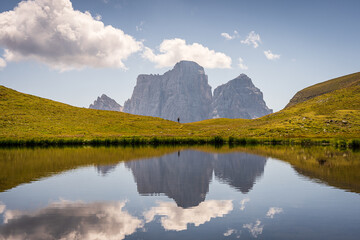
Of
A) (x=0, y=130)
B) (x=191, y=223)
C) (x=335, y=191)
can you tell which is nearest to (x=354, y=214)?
(x=335, y=191)

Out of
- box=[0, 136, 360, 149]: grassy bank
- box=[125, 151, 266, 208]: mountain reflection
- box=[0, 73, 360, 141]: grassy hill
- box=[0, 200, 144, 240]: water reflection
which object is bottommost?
box=[0, 200, 144, 240]: water reflection

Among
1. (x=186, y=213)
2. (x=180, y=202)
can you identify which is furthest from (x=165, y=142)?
(x=186, y=213)

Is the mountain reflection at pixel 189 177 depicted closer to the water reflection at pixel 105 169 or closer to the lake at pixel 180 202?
the lake at pixel 180 202

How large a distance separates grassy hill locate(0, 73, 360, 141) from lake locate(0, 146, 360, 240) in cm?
6569

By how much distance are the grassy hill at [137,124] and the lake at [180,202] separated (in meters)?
65.7

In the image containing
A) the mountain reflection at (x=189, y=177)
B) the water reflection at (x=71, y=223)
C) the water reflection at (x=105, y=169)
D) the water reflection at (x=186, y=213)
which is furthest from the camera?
the water reflection at (x=105, y=169)

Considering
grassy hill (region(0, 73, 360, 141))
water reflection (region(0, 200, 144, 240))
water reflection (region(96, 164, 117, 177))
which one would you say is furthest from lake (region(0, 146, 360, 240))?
grassy hill (region(0, 73, 360, 141))

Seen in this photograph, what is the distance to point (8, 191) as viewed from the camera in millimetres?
27703

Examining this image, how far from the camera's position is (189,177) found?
35938 mm

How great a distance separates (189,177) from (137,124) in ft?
352

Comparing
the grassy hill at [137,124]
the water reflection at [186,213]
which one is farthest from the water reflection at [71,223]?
the grassy hill at [137,124]

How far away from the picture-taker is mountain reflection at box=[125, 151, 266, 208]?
27750mm

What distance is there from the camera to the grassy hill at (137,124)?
347ft

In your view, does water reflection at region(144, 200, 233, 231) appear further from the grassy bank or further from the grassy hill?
the grassy hill
